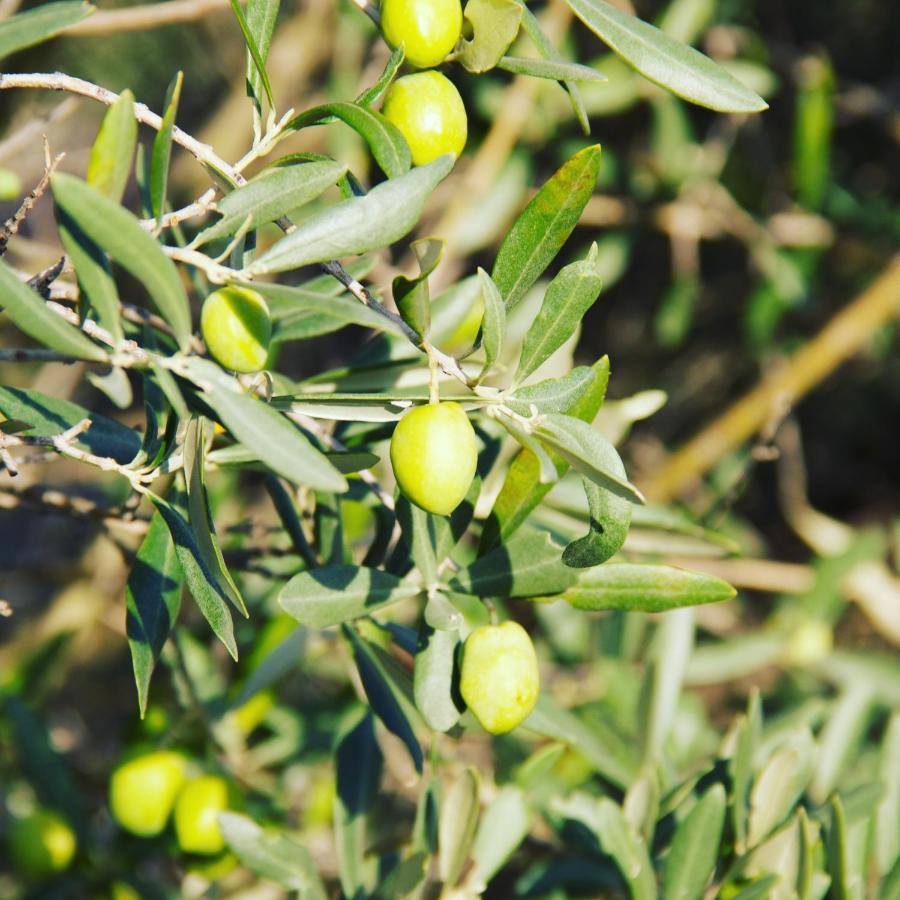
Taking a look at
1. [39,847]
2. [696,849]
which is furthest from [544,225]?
[39,847]

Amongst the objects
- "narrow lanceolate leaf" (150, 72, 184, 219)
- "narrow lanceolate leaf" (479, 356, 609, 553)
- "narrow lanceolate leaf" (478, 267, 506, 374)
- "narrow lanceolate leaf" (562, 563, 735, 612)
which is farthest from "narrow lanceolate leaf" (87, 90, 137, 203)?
"narrow lanceolate leaf" (562, 563, 735, 612)

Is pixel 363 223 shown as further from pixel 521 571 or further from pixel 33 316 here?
pixel 521 571

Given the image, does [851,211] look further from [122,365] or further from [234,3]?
[122,365]

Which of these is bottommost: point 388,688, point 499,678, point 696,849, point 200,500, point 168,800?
point 168,800

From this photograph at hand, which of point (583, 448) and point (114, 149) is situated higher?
point (114, 149)

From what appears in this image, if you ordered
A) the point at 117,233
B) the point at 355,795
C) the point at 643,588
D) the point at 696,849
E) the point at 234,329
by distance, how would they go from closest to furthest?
1. the point at 117,233
2. the point at 234,329
3. the point at 643,588
4. the point at 696,849
5. the point at 355,795

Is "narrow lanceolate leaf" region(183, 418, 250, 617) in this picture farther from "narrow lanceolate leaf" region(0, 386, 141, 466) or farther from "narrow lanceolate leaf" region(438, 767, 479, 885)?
"narrow lanceolate leaf" region(438, 767, 479, 885)

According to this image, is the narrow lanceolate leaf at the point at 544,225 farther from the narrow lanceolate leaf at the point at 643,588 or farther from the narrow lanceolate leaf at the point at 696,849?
the narrow lanceolate leaf at the point at 696,849

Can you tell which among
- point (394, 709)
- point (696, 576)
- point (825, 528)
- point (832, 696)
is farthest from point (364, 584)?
point (825, 528)
